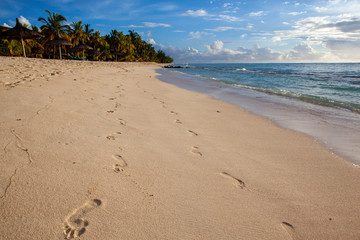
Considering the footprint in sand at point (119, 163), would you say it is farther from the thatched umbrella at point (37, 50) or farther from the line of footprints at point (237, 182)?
the thatched umbrella at point (37, 50)

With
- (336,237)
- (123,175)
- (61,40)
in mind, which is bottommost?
(336,237)

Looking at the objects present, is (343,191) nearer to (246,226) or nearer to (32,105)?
(246,226)

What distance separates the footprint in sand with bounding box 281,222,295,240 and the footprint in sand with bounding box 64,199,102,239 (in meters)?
1.52

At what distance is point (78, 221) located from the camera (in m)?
1.44

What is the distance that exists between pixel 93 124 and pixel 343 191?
346cm

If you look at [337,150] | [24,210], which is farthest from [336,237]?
[24,210]

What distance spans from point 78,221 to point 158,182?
0.78m

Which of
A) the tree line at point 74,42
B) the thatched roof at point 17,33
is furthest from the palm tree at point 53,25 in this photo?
the thatched roof at point 17,33

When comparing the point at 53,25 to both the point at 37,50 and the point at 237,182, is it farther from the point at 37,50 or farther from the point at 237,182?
the point at 237,182

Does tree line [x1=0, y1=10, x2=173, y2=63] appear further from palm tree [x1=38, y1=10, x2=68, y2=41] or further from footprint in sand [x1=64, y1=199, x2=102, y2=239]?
footprint in sand [x1=64, y1=199, x2=102, y2=239]

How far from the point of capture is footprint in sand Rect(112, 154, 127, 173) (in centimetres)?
216

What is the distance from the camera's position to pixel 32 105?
3.60m

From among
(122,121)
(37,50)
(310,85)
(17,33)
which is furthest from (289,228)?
(37,50)

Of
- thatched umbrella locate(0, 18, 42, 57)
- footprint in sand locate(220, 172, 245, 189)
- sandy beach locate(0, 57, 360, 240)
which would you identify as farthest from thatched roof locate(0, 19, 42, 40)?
footprint in sand locate(220, 172, 245, 189)
